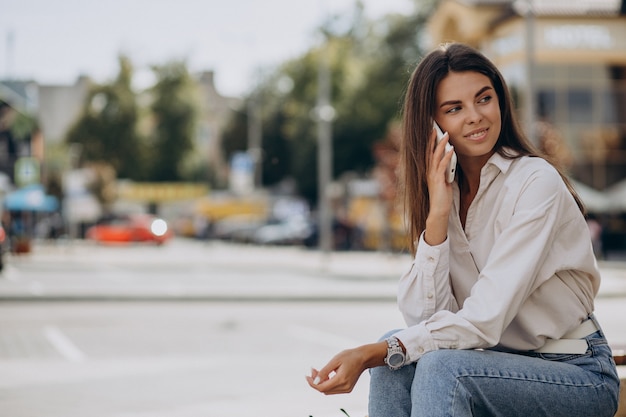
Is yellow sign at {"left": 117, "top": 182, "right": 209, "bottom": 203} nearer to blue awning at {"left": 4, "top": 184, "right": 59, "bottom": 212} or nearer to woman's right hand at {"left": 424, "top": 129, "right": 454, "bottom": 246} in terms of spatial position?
blue awning at {"left": 4, "top": 184, "right": 59, "bottom": 212}

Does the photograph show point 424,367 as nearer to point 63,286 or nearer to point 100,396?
point 100,396

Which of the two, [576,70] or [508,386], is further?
[576,70]

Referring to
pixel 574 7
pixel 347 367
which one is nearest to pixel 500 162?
pixel 347 367

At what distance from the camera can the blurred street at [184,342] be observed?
7.19 m

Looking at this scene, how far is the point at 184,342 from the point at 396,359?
8686 mm

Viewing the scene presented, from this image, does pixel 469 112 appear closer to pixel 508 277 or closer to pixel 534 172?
pixel 534 172

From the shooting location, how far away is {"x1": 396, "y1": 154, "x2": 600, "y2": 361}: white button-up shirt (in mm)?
2713

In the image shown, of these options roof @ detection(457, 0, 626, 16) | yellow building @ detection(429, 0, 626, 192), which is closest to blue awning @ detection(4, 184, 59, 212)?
yellow building @ detection(429, 0, 626, 192)

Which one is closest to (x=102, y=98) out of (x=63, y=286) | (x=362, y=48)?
(x=362, y=48)

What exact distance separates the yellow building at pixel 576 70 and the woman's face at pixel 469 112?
3808cm

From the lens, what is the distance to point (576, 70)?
4125 cm

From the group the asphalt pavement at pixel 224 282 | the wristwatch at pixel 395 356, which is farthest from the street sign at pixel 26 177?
the wristwatch at pixel 395 356

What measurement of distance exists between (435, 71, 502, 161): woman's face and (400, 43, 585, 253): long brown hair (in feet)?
0.08

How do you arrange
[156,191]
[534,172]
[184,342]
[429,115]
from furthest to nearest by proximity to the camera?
[156,191] < [184,342] < [429,115] < [534,172]
